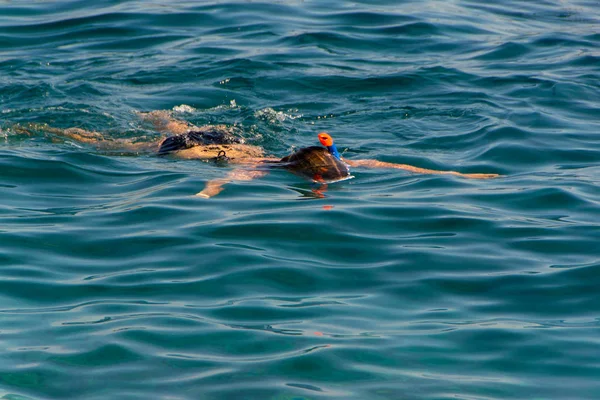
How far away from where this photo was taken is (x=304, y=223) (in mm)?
6918

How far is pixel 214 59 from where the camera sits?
1255cm

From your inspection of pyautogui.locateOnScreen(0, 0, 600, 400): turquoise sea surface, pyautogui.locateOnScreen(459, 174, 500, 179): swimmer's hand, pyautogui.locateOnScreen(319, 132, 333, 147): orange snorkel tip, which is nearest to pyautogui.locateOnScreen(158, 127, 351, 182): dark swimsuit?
pyautogui.locateOnScreen(0, 0, 600, 400): turquoise sea surface

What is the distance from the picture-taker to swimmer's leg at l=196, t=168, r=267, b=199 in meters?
7.69

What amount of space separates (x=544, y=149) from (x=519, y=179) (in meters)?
1.14

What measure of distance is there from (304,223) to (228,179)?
4.70ft

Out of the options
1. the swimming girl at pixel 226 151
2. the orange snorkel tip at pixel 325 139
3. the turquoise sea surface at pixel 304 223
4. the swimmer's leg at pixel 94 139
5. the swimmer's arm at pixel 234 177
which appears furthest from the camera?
the swimmer's leg at pixel 94 139

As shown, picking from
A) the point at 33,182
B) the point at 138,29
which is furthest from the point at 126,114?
the point at 138,29

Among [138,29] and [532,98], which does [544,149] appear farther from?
[138,29]

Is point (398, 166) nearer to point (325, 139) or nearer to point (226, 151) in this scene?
point (325, 139)

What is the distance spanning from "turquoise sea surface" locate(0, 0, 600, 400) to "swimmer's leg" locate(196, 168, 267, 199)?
3.9 inches

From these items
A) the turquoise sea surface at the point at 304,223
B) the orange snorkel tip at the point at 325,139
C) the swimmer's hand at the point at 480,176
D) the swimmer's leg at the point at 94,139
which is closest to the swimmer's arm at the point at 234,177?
the turquoise sea surface at the point at 304,223

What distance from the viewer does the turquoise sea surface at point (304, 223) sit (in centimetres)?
478

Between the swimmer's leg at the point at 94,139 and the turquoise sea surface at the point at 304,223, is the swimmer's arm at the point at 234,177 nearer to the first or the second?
the turquoise sea surface at the point at 304,223

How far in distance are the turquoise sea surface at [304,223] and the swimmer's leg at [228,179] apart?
0.33 feet
